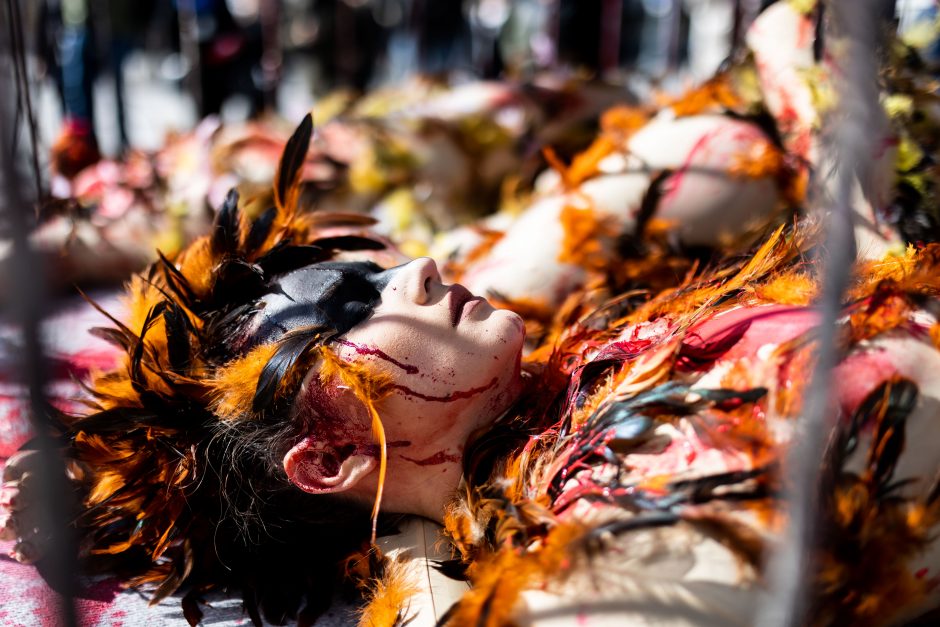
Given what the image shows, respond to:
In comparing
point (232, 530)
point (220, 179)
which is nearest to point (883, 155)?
point (232, 530)

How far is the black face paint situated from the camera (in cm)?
139

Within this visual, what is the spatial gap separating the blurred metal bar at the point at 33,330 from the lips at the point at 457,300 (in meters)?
0.68

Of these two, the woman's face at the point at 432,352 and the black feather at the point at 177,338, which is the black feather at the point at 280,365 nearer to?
the woman's face at the point at 432,352

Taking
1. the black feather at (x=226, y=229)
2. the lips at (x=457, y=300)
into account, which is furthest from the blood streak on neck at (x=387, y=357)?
the black feather at (x=226, y=229)

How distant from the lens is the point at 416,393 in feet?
4.43

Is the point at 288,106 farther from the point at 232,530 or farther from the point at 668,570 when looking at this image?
the point at 668,570

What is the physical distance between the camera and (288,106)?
682 centimetres

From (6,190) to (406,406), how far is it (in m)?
0.72

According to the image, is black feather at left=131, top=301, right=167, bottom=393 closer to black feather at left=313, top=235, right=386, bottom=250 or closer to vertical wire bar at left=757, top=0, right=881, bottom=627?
black feather at left=313, top=235, right=386, bottom=250

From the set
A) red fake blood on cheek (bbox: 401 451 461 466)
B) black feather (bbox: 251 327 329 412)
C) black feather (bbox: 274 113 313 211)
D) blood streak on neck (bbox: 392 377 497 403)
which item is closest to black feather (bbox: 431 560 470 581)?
red fake blood on cheek (bbox: 401 451 461 466)

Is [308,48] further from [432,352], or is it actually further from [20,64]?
[20,64]

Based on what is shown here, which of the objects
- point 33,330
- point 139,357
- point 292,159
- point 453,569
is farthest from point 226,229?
point 33,330

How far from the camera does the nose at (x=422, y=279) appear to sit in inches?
55.3

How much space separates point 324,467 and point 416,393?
7.9 inches
